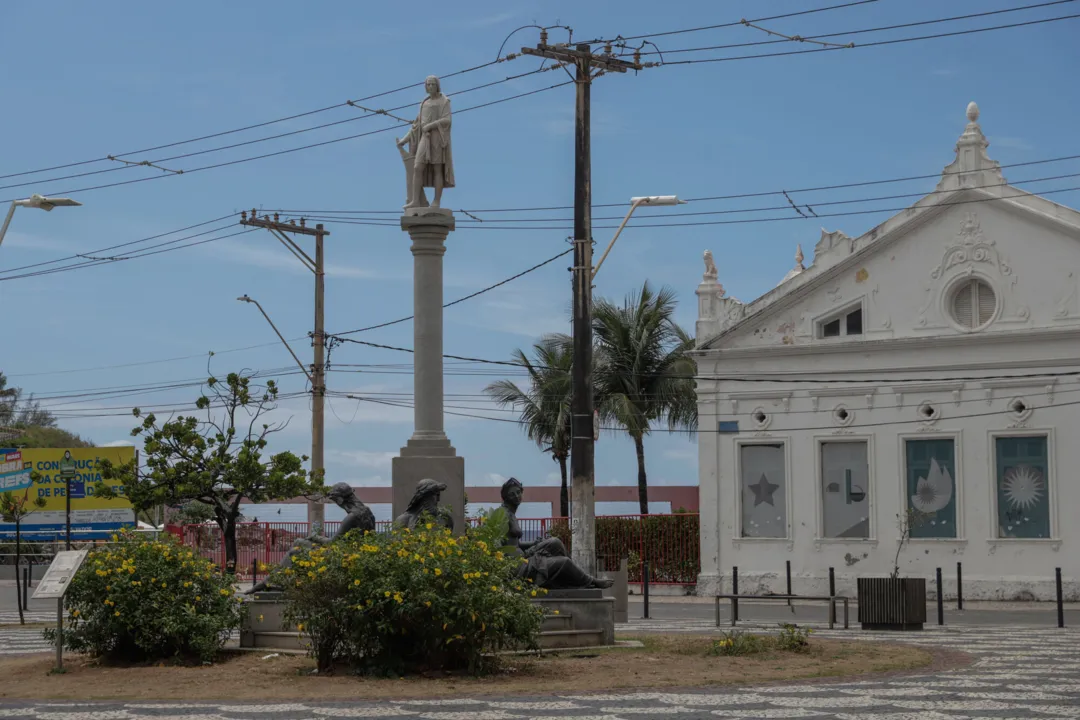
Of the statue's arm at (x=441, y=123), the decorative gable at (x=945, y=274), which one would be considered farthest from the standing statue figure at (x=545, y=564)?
the decorative gable at (x=945, y=274)

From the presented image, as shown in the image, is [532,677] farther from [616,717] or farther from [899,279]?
[899,279]

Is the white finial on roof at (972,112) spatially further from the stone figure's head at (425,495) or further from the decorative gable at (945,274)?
the stone figure's head at (425,495)

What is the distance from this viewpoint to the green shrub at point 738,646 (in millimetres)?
15133

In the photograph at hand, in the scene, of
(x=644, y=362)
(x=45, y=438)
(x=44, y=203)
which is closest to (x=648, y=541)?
(x=644, y=362)

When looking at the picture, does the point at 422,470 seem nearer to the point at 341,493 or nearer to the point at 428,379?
the point at 428,379

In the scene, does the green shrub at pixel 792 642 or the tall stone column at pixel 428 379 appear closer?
the green shrub at pixel 792 642

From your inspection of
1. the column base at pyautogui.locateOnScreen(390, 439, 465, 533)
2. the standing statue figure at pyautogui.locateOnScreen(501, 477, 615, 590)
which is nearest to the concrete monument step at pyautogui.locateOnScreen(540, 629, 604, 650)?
the standing statue figure at pyautogui.locateOnScreen(501, 477, 615, 590)

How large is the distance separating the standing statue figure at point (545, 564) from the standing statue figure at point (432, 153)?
4.32m

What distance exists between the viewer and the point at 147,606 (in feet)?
47.2

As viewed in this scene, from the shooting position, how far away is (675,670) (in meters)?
13.9

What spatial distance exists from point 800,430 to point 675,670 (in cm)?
1954

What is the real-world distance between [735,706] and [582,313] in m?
12.2

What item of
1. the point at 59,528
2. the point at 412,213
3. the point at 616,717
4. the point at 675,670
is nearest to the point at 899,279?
the point at 412,213

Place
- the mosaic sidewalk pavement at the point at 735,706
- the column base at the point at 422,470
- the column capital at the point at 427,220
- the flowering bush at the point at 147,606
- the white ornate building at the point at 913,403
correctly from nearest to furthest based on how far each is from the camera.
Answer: the mosaic sidewalk pavement at the point at 735,706
the flowering bush at the point at 147,606
the column base at the point at 422,470
the column capital at the point at 427,220
the white ornate building at the point at 913,403
